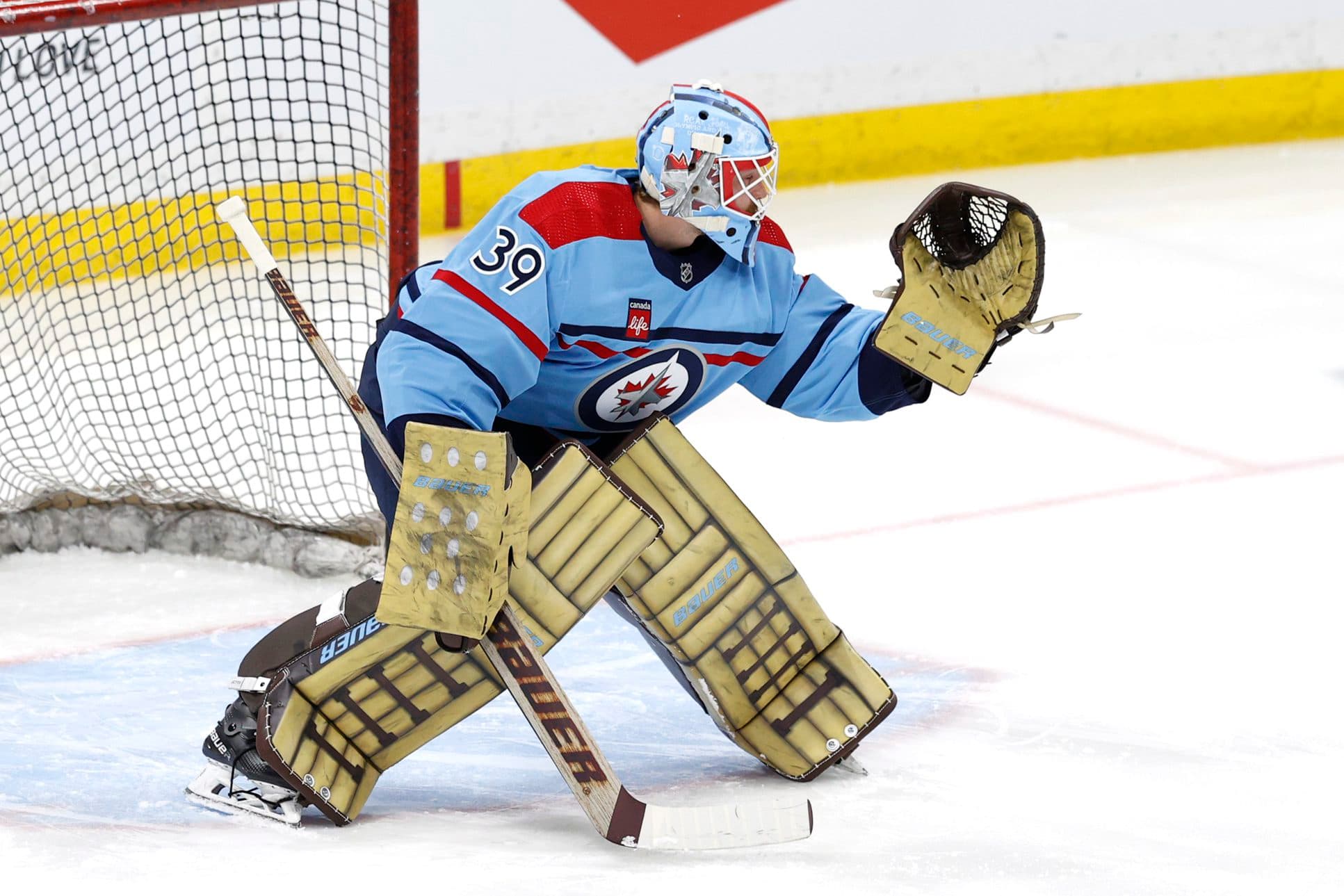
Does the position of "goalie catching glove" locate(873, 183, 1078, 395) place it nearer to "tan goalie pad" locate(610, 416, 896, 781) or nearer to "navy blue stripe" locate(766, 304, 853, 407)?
"navy blue stripe" locate(766, 304, 853, 407)

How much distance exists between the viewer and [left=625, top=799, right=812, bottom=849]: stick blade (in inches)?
89.2

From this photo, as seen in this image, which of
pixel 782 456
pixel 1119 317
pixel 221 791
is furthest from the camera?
pixel 1119 317

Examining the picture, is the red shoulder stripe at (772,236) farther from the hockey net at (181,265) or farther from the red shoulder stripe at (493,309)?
the hockey net at (181,265)

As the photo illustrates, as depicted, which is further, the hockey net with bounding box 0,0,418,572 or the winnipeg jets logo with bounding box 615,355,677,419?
the hockey net with bounding box 0,0,418,572

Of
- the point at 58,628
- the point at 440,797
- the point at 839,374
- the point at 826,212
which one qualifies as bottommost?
the point at 826,212

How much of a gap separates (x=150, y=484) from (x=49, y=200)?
1023 millimetres

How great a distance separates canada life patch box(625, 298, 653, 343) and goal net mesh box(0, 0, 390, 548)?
1.30m

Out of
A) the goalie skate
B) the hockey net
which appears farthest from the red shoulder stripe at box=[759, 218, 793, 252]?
the hockey net

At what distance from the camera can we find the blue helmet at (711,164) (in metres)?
2.30

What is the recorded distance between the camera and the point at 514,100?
546cm

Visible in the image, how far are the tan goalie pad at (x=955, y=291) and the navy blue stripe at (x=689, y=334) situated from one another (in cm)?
15

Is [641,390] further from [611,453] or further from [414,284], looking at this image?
[414,284]

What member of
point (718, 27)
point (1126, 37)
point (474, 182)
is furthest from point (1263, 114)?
point (474, 182)

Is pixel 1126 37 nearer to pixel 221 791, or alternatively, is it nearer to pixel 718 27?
pixel 718 27
